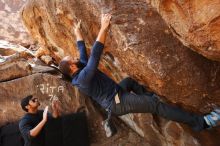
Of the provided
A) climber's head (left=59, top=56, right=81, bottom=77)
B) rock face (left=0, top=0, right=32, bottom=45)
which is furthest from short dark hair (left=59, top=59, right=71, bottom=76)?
rock face (left=0, top=0, right=32, bottom=45)

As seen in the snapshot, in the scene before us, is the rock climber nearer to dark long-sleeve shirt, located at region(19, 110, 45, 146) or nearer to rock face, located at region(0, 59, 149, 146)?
dark long-sleeve shirt, located at region(19, 110, 45, 146)

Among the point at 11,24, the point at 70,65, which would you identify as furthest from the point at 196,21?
the point at 11,24

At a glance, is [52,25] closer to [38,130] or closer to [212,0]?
[38,130]

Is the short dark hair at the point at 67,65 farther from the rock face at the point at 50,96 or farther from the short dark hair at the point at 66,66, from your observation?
the rock face at the point at 50,96

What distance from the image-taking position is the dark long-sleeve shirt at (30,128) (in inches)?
211

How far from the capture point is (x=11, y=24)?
22.3 metres

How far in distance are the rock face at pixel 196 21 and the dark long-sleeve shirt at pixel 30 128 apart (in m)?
2.89

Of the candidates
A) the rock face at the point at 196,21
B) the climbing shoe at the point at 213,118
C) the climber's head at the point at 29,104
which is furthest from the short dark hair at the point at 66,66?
the climbing shoe at the point at 213,118

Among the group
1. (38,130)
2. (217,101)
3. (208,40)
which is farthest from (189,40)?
(38,130)

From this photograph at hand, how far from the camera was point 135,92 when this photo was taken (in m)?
5.35

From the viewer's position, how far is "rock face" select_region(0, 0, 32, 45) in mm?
20252

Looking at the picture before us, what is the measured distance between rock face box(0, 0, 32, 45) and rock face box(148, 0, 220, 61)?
1565cm

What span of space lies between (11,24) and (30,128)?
719 inches

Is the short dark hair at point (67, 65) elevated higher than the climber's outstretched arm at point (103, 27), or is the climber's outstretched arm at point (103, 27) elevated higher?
the climber's outstretched arm at point (103, 27)
